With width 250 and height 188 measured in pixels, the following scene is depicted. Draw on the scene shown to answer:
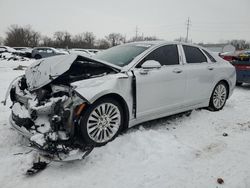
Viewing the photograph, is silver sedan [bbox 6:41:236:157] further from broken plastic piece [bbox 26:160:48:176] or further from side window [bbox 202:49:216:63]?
side window [bbox 202:49:216:63]

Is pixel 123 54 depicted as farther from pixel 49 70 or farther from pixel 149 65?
pixel 49 70

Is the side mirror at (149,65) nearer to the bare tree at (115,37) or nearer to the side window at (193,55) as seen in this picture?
the side window at (193,55)

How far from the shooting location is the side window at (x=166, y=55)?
3.87 metres

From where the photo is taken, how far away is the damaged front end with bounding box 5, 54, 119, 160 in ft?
8.96

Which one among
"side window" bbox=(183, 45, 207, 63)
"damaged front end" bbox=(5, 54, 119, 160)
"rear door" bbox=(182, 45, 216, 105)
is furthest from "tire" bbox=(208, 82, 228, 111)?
"damaged front end" bbox=(5, 54, 119, 160)

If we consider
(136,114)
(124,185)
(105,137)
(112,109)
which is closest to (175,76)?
(136,114)

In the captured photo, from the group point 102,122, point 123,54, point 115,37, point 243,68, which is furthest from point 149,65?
point 115,37

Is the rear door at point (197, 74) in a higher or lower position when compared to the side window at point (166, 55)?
lower

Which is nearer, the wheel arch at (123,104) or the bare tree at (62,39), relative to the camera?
the wheel arch at (123,104)

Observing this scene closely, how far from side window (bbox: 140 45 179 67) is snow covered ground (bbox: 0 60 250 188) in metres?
1.22

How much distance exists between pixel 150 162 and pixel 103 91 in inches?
44.4

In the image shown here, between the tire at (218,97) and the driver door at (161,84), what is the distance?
3.74 feet

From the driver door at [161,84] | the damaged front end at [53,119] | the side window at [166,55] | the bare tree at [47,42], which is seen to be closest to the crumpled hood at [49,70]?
the damaged front end at [53,119]

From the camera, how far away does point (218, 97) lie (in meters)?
5.17
